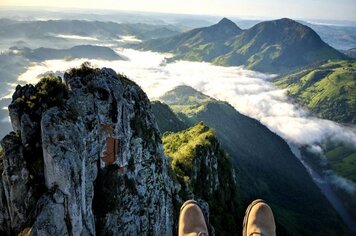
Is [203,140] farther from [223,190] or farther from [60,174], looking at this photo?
[60,174]

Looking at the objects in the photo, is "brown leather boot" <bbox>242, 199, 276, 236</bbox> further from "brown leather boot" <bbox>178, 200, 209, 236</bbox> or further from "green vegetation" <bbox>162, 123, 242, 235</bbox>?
"green vegetation" <bbox>162, 123, 242, 235</bbox>

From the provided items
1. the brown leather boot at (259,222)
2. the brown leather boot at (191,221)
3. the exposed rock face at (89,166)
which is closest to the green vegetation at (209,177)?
the exposed rock face at (89,166)

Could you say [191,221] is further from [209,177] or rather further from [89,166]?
[209,177]

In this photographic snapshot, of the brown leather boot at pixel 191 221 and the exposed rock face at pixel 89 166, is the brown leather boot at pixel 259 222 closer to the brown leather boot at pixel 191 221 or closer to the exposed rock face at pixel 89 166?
Result: the brown leather boot at pixel 191 221

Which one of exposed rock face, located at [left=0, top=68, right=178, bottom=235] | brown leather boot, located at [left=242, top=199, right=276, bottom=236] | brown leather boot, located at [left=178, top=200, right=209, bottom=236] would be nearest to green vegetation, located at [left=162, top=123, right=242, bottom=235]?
exposed rock face, located at [left=0, top=68, right=178, bottom=235]

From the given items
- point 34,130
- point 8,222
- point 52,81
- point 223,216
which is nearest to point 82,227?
point 8,222

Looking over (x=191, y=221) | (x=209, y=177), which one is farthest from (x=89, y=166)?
(x=209, y=177)
